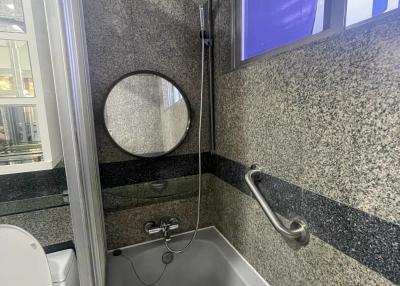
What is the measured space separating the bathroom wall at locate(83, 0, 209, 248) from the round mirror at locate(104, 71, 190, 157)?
41mm

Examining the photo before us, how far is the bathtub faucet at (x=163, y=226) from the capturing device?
135 centimetres

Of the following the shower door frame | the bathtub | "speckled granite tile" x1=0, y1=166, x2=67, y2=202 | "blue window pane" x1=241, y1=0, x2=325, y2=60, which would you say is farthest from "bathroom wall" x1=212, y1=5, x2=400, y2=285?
"speckled granite tile" x1=0, y1=166, x2=67, y2=202

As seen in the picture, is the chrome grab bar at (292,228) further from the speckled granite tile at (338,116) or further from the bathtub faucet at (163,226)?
the bathtub faucet at (163,226)

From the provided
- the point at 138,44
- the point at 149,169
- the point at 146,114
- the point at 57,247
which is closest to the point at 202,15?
the point at 138,44

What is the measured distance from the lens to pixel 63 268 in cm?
94

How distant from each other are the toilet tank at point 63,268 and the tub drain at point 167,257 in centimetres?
51

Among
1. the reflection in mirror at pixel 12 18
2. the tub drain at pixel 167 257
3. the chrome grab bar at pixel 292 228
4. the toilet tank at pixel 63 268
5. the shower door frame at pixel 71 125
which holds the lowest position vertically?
the tub drain at pixel 167 257

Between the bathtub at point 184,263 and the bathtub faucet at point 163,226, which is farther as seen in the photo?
the bathtub faucet at point 163,226

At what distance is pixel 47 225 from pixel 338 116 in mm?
1293

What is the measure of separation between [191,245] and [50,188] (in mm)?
901

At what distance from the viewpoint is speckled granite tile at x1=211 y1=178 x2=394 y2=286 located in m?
0.66

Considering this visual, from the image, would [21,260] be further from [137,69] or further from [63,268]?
[137,69]

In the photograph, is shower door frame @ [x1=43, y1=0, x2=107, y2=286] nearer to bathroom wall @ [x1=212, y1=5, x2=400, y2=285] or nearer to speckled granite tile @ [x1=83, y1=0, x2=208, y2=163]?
speckled granite tile @ [x1=83, y1=0, x2=208, y2=163]

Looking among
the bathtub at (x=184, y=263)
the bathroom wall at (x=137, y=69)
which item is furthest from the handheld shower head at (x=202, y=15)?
the bathtub at (x=184, y=263)
